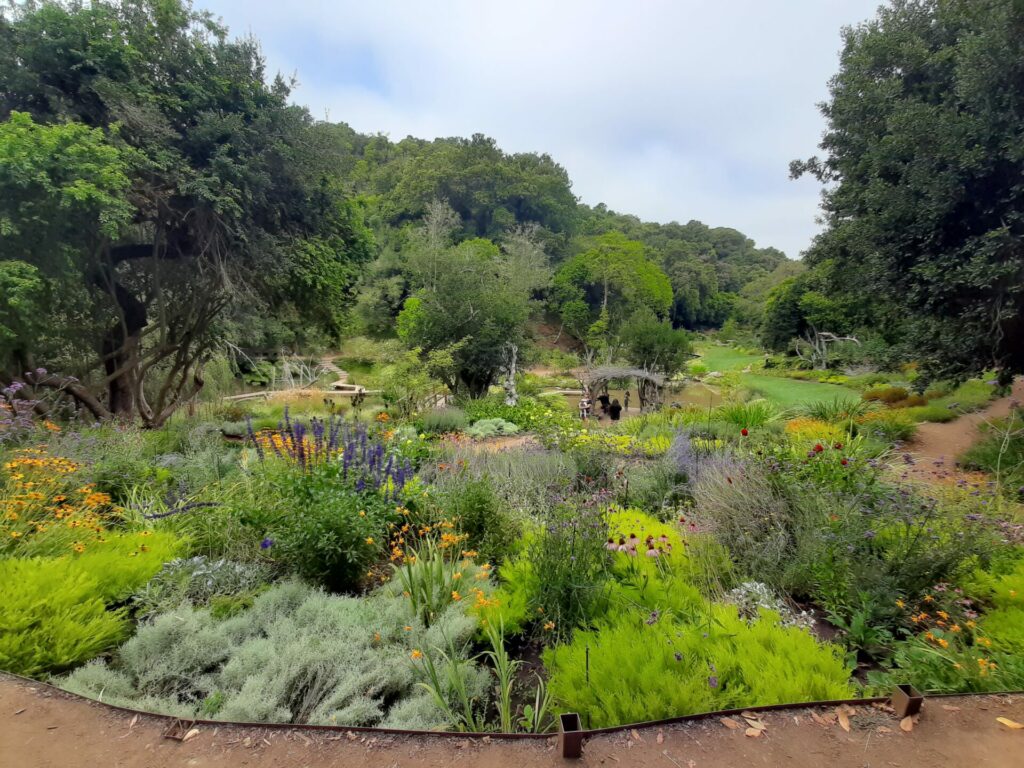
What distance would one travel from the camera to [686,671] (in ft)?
6.44

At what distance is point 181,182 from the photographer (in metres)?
7.23

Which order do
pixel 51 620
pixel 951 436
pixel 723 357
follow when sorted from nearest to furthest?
pixel 51 620, pixel 951 436, pixel 723 357

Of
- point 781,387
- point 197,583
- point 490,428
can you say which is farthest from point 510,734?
point 781,387

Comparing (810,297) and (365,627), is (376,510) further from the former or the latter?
(810,297)

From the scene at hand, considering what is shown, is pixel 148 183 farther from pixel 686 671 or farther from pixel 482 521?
pixel 686 671

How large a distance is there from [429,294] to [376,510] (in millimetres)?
12321

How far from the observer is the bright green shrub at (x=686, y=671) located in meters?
1.83

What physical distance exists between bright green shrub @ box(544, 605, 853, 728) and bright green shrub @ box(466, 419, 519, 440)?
7.41 meters

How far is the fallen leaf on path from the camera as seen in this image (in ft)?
5.58

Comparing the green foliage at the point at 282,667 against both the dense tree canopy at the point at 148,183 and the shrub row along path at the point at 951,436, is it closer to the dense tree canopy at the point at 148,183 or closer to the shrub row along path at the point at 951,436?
the dense tree canopy at the point at 148,183

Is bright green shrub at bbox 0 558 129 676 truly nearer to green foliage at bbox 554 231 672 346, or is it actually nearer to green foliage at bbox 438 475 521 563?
green foliage at bbox 438 475 521 563

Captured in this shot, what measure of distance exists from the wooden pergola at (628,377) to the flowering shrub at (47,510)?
10.6 m

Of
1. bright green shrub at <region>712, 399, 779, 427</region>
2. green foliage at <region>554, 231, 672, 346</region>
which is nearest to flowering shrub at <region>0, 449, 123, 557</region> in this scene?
bright green shrub at <region>712, 399, 779, 427</region>

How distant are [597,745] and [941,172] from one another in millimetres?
7759
